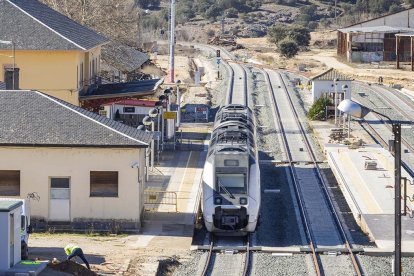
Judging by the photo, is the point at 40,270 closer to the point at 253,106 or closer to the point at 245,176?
the point at 245,176

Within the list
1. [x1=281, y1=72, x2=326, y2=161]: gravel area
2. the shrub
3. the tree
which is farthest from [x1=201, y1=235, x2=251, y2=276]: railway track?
the tree

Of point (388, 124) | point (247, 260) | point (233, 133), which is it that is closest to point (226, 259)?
point (247, 260)

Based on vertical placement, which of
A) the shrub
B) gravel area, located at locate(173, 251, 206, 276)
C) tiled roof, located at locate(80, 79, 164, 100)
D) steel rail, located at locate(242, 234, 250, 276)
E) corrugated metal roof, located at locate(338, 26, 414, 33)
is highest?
corrugated metal roof, located at locate(338, 26, 414, 33)

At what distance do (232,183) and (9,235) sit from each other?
25.3 ft

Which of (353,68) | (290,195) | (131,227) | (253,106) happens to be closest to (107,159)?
(131,227)

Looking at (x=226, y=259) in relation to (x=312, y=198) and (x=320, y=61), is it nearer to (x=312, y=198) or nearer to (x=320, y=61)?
(x=312, y=198)

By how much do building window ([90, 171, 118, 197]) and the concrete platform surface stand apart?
19.7 ft

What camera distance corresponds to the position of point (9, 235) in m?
19.8

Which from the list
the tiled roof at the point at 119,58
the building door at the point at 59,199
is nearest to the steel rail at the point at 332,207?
the building door at the point at 59,199

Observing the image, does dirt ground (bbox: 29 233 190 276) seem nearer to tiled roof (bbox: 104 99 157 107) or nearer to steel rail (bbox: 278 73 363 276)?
steel rail (bbox: 278 73 363 276)

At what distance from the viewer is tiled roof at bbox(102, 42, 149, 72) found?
191 feet

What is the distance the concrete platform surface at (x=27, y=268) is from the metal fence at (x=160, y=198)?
29.7ft

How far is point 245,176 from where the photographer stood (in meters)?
25.9

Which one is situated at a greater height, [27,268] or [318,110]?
[318,110]
